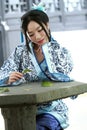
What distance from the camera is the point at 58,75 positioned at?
261cm

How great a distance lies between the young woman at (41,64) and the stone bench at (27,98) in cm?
9

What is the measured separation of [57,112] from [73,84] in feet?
0.81

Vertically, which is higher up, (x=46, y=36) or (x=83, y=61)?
(x=46, y=36)

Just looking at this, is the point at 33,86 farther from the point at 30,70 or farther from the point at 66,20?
the point at 66,20

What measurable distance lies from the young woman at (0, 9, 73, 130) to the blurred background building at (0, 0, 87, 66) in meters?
3.61

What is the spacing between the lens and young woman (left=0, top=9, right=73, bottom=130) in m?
2.59

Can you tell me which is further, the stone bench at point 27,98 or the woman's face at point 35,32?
the woman's face at point 35,32

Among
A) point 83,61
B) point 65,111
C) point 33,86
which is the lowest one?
point 83,61

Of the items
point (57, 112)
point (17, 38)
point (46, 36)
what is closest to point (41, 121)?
point (57, 112)

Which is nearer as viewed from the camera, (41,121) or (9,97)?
(9,97)

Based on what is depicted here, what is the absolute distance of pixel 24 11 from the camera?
6.80 metres

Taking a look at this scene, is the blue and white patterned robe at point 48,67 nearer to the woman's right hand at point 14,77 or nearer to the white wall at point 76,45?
the woman's right hand at point 14,77

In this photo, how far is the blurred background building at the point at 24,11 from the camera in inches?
260

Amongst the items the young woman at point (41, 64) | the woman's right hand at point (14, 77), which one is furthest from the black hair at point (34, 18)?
the woman's right hand at point (14, 77)
